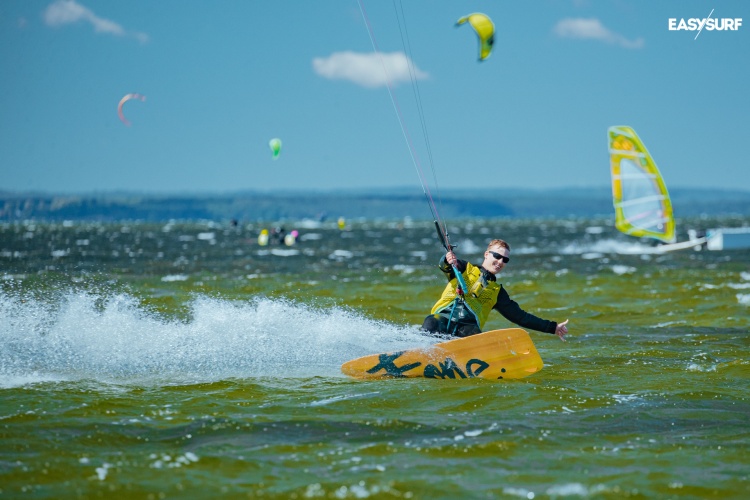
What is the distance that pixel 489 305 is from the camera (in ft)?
34.3

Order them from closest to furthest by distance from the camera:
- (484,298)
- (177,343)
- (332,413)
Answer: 1. (332,413)
2. (484,298)
3. (177,343)

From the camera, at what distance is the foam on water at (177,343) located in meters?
9.97

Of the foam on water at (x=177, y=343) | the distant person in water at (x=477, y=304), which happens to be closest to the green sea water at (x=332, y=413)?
the foam on water at (x=177, y=343)

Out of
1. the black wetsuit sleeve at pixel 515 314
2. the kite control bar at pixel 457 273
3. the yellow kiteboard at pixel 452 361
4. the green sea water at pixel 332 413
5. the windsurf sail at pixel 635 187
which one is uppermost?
the windsurf sail at pixel 635 187

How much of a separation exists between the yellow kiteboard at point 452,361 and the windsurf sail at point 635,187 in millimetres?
21147

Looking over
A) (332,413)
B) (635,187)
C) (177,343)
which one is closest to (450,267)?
(332,413)

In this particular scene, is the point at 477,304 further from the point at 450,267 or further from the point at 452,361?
the point at 452,361

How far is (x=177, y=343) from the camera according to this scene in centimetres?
1131

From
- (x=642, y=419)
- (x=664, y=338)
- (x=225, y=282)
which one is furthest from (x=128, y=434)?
(x=225, y=282)

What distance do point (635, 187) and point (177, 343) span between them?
22.4 m

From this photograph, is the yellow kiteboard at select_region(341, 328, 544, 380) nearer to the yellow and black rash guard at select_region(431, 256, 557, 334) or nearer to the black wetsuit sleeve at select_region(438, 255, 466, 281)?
the yellow and black rash guard at select_region(431, 256, 557, 334)

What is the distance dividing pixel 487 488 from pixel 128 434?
2974 mm

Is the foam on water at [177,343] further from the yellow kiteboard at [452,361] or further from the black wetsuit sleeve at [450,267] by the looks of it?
the black wetsuit sleeve at [450,267]

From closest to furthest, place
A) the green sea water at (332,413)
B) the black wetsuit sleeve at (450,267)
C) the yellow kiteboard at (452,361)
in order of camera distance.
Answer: the green sea water at (332,413) < the yellow kiteboard at (452,361) < the black wetsuit sleeve at (450,267)
